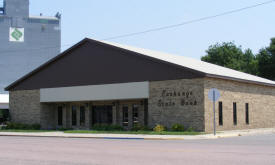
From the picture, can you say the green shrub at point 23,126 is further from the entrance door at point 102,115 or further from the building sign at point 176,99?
the building sign at point 176,99

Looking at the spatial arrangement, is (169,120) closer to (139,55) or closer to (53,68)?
(139,55)

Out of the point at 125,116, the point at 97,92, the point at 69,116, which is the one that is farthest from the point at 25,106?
the point at 125,116

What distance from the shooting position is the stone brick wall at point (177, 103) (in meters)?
31.2

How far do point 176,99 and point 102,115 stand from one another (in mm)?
9446

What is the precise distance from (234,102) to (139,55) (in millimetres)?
8621

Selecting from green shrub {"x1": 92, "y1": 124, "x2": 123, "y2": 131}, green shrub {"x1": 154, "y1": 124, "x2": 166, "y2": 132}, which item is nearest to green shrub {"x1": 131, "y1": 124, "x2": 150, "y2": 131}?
green shrub {"x1": 154, "y1": 124, "x2": 166, "y2": 132}

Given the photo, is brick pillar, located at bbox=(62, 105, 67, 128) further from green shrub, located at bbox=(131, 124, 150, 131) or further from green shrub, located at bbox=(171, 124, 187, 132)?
green shrub, located at bbox=(171, 124, 187, 132)

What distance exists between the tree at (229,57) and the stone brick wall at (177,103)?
163 feet

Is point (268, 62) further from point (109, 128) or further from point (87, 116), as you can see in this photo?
point (109, 128)

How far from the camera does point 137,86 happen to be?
34625 mm

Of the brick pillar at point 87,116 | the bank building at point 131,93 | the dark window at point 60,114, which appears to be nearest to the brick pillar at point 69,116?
the bank building at point 131,93

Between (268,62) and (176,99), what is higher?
(268,62)

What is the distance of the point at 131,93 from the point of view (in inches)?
1379

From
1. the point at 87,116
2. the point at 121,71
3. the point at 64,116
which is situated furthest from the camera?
the point at 64,116
